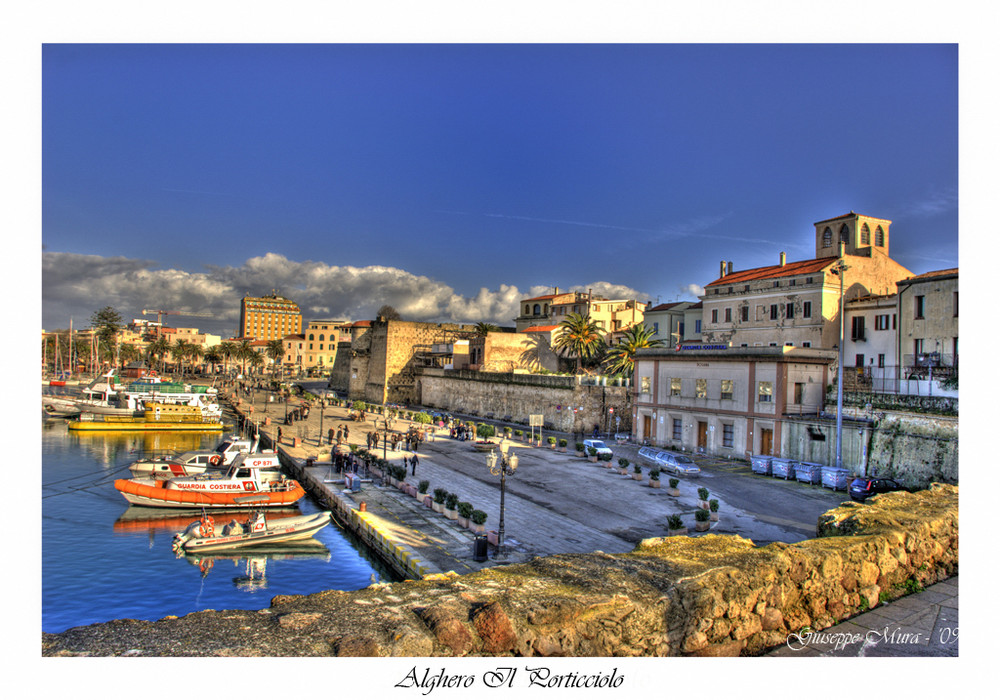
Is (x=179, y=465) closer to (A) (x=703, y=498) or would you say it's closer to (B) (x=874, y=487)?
(A) (x=703, y=498)

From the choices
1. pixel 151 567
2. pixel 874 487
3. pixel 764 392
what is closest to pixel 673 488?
pixel 874 487

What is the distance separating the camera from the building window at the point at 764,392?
3472 centimetres

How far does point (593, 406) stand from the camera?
52.1 m

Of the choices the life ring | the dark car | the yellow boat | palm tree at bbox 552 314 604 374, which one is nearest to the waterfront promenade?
the life ring

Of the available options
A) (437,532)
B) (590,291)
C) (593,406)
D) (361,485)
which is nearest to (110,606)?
(437,532)

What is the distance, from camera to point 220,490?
29.2 meters

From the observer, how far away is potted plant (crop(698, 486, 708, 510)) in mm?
23706

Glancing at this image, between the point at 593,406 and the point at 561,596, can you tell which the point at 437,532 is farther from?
the point at 593,406

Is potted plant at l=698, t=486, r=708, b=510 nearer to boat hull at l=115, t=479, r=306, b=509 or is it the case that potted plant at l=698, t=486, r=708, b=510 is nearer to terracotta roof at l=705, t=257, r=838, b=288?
boat hull at l=115, t=479, r=306, b=509

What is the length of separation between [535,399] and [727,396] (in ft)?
74.6

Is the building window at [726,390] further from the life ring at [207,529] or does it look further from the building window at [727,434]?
the life ring at [207,529]

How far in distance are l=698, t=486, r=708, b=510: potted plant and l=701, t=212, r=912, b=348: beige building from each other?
24.7 m

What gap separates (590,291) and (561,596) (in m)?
68.7

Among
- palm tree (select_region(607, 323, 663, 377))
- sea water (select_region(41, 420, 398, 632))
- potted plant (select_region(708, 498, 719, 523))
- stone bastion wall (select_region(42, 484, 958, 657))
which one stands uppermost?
palm tree (select_region(607, 323, 663, 377))
